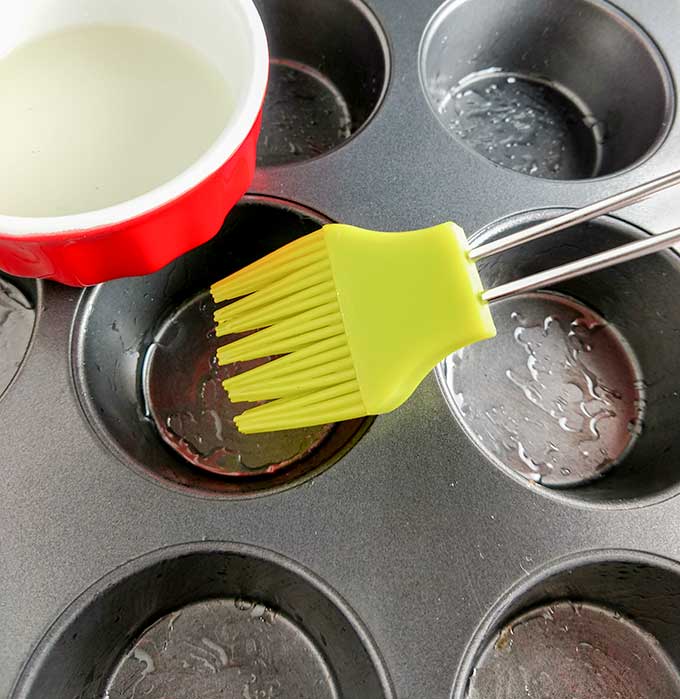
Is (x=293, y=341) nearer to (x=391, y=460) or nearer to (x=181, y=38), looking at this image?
(x=391, y=460)

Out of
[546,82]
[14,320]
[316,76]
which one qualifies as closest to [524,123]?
[546,82]

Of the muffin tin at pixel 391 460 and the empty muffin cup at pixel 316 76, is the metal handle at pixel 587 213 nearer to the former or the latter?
the muffin tin at pixel 391 460

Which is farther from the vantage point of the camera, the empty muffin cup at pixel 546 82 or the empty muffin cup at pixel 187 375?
the empty muffin cup at pixel 546 82

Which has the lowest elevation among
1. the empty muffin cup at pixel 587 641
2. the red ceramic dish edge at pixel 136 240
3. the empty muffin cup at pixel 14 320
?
the empty muffin cup at pixel 587 641

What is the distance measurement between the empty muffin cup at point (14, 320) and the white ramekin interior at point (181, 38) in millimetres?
249

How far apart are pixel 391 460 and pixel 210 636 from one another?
0.26 metres

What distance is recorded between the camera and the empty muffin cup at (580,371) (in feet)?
2.33

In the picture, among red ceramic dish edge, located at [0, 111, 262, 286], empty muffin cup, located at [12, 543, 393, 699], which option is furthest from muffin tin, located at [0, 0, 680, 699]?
red ceramic dish edge, located at [0, 111, 262, 286]

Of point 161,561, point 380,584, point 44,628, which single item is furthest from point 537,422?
point 44,628

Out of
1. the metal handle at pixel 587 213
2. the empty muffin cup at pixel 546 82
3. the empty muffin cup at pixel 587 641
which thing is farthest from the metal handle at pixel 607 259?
the empty muffin cup at pixel 546 82

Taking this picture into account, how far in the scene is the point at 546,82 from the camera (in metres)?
0.94

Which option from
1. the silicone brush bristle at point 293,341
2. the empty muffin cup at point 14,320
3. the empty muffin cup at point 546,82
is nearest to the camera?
the silicone brush bristle at point 293,341

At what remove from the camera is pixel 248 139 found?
53 cm

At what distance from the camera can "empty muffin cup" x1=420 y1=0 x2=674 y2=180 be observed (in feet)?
2.75
